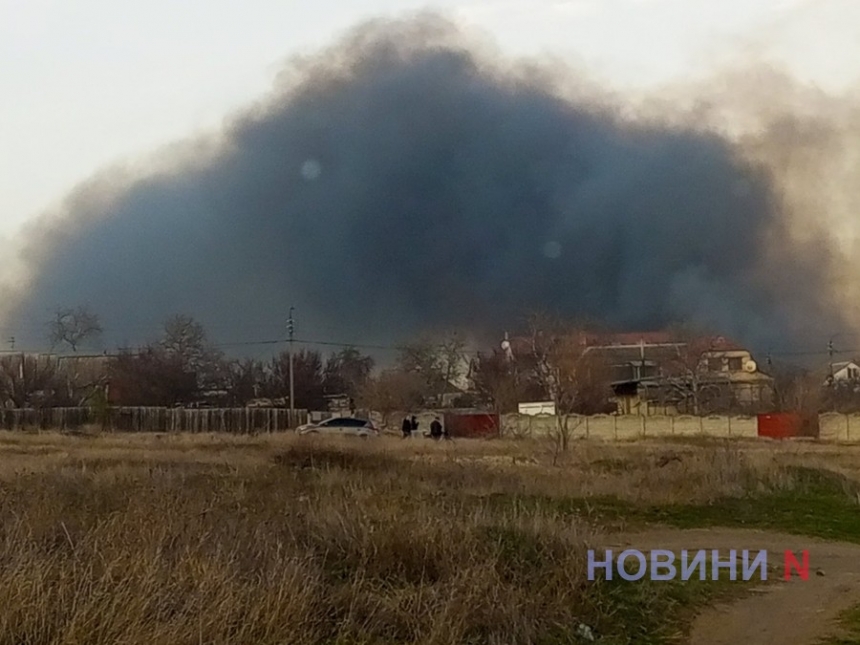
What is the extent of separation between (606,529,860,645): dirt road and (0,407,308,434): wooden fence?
38.4 m

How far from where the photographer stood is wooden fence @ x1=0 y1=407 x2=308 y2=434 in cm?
5106

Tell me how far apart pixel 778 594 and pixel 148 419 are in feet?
147

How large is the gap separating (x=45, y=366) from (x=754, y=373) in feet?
172

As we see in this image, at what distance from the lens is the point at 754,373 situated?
79875 millimetres

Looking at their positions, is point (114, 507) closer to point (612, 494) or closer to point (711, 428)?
point (612, 494)

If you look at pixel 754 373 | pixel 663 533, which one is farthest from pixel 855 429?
pixel 663 533

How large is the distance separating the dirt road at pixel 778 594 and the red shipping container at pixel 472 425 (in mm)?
35446

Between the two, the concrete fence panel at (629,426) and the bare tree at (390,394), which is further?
the bare tree at (390,394)

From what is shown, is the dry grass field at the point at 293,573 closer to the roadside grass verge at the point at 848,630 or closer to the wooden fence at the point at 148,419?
the roadside grass verge at the point at 848,630

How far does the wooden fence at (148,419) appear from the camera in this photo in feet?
168

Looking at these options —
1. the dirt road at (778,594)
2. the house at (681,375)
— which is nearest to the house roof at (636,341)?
the house at (681,375)

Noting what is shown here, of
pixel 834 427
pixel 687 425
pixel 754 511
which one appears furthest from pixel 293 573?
pixel 834 427

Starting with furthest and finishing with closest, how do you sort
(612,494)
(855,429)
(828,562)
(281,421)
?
(281,421) < (855,429) < (612,494) < (828,562)

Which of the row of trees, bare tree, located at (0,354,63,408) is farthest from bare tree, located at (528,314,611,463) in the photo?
bare tree, located at (0,354,63,408)
